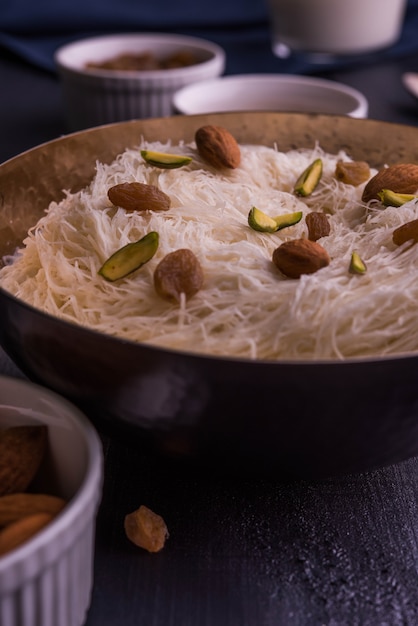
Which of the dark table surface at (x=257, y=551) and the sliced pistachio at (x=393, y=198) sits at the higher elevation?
the sliced pistachio at (x=393, y=198)

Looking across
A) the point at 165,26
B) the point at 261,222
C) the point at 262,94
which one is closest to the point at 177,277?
the point at 261,222

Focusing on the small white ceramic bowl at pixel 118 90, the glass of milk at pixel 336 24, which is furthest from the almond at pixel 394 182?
the glass of milk at pixel 336 24

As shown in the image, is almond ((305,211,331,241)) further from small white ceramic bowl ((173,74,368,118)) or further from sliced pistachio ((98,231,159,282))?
small white ceramic bowl ((173,74,368,118))

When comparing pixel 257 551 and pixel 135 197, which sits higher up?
pixel 135 197

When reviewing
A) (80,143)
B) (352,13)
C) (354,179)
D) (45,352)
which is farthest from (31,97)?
(45,352)

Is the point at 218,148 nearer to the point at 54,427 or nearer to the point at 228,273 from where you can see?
the point at 228,273

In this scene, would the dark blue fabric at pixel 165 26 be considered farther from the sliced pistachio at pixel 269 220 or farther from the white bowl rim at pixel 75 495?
the white bowl rim at pixel 75 495
